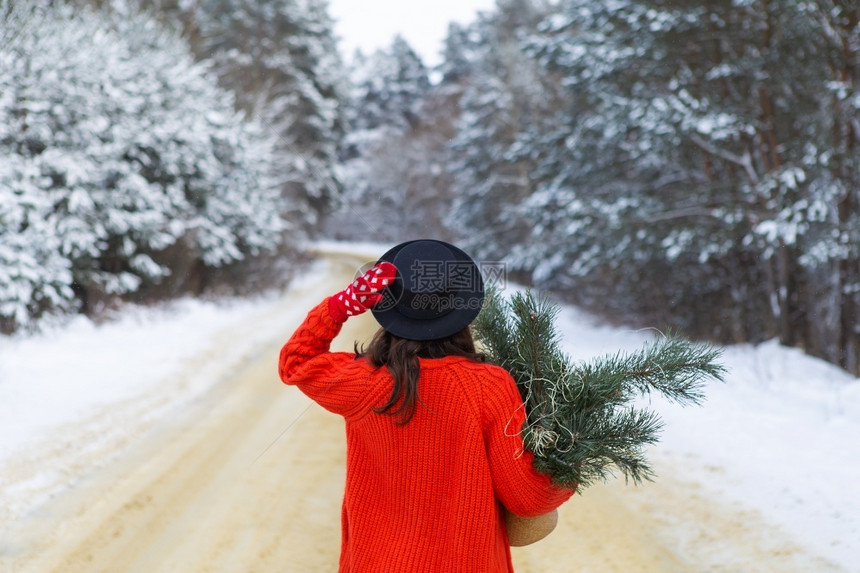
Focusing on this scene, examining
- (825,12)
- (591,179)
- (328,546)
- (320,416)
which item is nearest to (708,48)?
(825,12)

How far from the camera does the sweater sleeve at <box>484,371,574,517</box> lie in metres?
1.52

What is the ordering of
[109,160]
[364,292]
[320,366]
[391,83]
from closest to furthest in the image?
[364,292], [320,366], [109,160], [391,83]

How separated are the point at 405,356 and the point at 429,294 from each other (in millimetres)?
179

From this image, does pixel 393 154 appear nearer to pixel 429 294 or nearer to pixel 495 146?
pixel 429 294

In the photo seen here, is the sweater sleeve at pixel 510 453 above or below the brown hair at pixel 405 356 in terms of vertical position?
below

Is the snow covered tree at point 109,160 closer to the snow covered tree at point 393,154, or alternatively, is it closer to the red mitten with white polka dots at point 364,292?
the snow covered tree at point 393,154

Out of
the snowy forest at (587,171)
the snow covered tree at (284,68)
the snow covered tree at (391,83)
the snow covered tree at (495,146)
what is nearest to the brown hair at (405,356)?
the snowy forest at (587,171)

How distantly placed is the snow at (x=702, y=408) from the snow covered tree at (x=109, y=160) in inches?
42.7

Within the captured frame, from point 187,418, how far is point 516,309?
507 cm

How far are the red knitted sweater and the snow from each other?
416 millimetres

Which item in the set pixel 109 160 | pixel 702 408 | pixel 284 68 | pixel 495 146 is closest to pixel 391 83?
pixel 284 68

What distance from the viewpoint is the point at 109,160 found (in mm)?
9492

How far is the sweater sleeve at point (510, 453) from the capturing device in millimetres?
1524

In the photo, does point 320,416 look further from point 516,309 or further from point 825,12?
point 825,12
